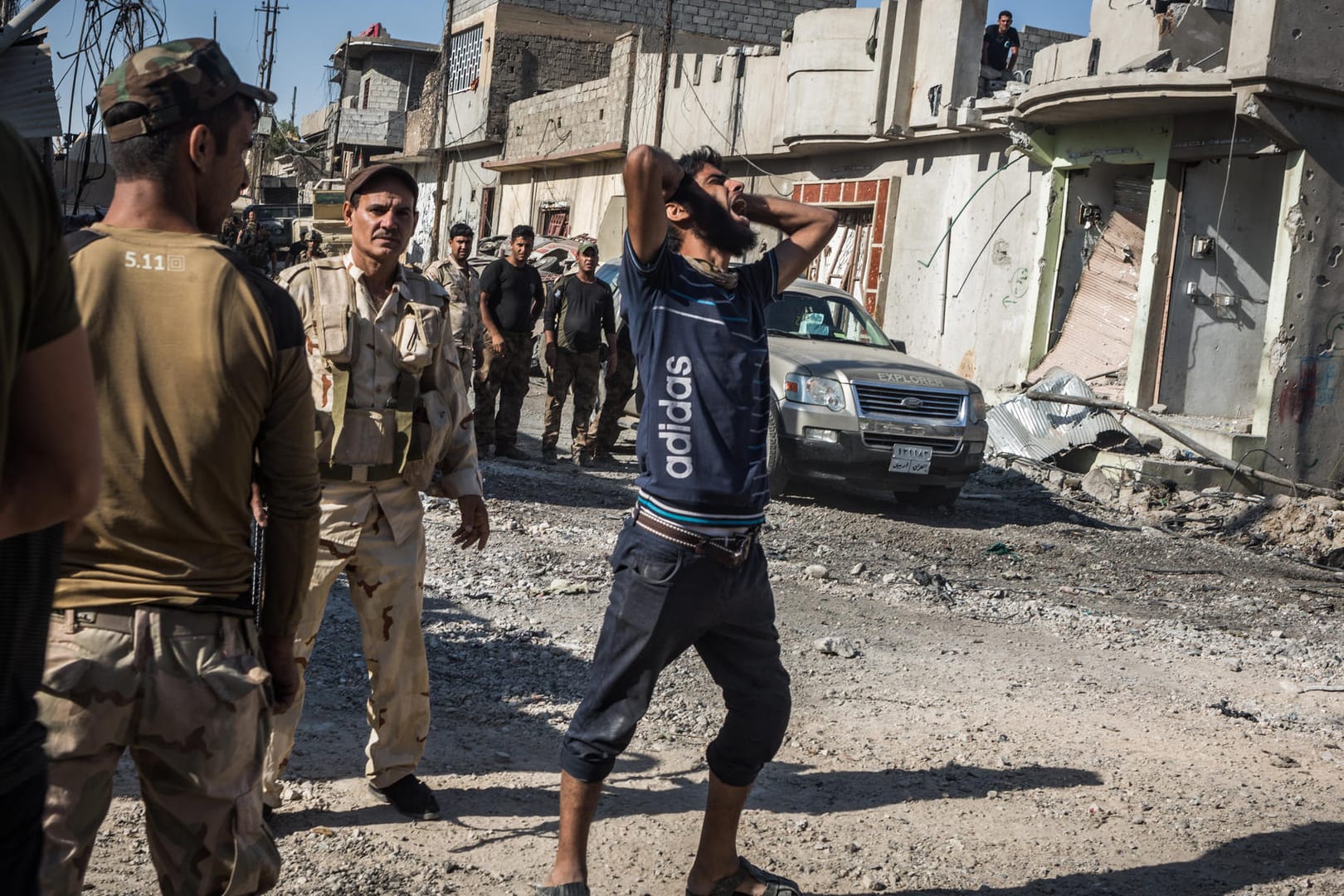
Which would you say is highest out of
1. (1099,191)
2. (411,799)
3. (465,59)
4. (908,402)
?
(465,59)

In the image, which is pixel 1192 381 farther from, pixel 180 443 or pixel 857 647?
pixel 180 443

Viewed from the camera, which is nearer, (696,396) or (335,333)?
(696,396)

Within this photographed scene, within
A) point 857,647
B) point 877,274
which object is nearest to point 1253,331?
point 877,274

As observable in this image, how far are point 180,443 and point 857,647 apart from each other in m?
4.77

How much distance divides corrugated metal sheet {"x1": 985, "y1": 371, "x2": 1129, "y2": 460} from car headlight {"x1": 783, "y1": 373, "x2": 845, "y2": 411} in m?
4.54

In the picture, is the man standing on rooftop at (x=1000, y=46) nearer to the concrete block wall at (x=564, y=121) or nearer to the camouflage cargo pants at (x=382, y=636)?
the concrete block wall at (x=564, y=121)

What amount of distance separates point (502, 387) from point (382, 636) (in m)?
7.91

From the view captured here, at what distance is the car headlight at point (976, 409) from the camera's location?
10945mm

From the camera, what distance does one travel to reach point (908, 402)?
35.1ft

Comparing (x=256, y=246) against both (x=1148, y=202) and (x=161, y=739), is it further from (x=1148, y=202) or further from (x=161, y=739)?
(x=161, y=739)

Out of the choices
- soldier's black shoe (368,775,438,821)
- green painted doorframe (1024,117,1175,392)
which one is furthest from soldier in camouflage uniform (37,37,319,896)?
green painted doorframe (1024,117,1175,392)

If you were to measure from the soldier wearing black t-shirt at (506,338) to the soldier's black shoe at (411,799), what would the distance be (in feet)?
24.6

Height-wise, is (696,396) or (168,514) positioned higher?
(696,396)

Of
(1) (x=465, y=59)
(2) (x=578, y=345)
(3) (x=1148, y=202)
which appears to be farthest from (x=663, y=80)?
(1) (x=465, y=59)
